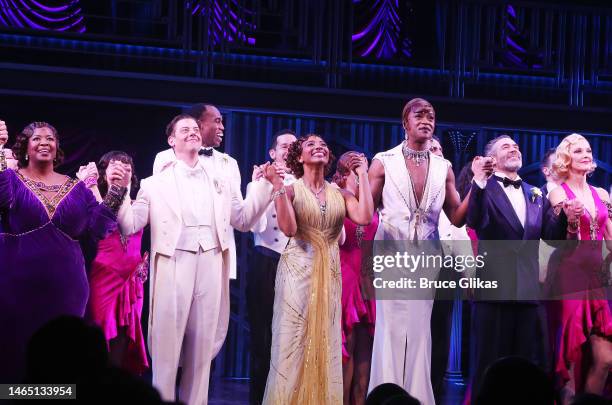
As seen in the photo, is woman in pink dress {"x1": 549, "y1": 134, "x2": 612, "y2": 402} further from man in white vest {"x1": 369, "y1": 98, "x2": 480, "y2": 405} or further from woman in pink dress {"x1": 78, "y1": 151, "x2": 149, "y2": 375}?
woman in pink dress {"x1": 78, "y1": 151, "x2": 149, "y2": 375}

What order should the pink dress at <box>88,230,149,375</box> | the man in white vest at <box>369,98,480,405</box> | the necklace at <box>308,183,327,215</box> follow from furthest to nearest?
the pink dress at <box>88,230,149,375</box> < the man in white vest at <box>369,98,480,405</box> < the necklace at <box>308,183,327,215</box>

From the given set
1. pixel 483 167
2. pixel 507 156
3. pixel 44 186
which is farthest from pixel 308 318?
pixel 507 156

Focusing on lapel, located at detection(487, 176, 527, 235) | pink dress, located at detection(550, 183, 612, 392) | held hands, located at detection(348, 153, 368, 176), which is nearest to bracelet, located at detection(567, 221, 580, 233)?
pink dress, located at detection(550, 183, 612, 392)

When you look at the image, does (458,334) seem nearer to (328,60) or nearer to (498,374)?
(328,60)

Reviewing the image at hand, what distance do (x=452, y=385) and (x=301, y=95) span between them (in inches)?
→ 104

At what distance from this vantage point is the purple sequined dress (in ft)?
16.3

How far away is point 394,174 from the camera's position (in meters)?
5.69

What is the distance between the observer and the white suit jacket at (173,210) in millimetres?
5316

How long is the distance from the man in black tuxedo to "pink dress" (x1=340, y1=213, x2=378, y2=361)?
0.74m

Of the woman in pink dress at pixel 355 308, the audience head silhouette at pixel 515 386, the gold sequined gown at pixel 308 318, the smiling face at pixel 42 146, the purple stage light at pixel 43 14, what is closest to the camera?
the audience head silhouette at pixel 515 386

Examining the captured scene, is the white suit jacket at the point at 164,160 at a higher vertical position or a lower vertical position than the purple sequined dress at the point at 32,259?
higher

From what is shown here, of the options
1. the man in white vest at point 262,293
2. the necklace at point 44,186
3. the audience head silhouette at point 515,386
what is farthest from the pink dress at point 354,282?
the audience head silhouette at point 515,386

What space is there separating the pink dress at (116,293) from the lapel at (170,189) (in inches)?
34.5

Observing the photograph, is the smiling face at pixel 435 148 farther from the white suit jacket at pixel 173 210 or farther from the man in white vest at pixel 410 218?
the white suit jacket at pixel 173 210
